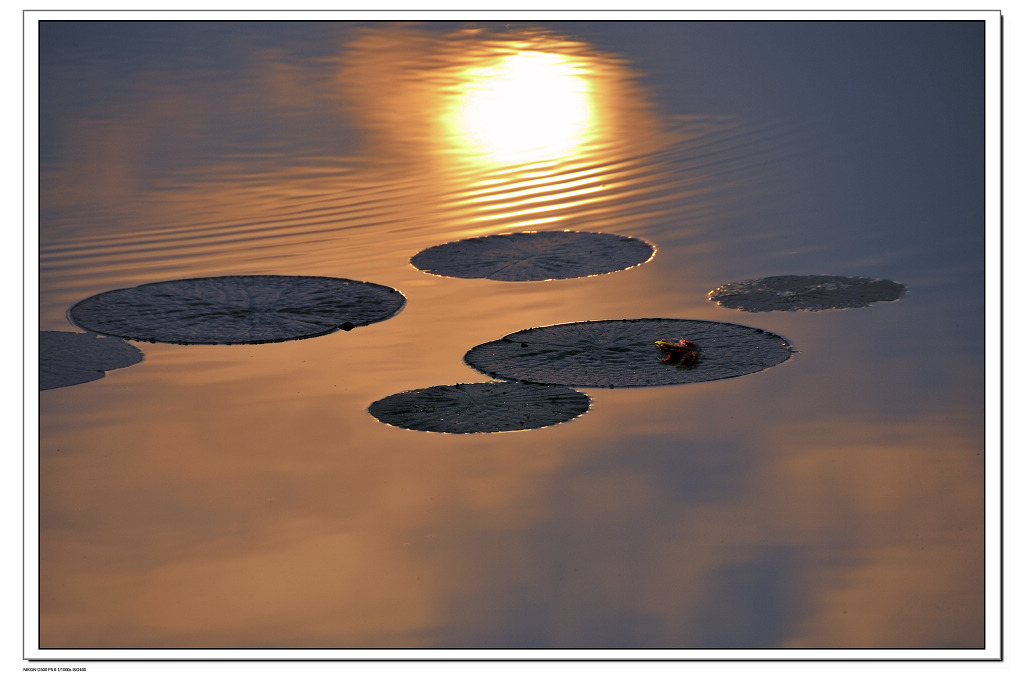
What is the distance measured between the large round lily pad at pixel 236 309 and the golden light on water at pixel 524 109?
227 cm

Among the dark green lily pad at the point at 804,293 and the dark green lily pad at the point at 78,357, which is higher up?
the dark green lily pad at the point at 804,293

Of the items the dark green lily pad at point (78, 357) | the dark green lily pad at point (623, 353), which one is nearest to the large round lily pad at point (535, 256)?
the dark green lily pad at point (623, 353)

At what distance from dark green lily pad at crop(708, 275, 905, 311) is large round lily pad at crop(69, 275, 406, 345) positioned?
4.00 ft

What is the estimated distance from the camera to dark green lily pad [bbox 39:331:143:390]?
160 inches

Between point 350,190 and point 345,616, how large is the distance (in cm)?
385

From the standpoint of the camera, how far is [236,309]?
4598mm

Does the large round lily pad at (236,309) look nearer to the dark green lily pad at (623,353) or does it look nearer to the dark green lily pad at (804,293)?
the dark green lily pad at (623,353)

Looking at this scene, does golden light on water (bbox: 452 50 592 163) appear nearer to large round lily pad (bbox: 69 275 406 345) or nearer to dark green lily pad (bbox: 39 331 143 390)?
large round lily pad (bbox: 69 275 406 345)

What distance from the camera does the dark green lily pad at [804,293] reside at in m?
4.58

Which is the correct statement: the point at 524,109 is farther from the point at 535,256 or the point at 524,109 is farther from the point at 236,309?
the point at 236,309

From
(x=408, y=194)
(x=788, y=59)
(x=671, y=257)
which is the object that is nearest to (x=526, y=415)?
(x=671, y=257)

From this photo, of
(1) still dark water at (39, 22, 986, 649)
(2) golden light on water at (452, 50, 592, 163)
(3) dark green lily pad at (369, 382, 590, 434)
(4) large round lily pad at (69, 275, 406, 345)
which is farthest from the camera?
(2) golden light on water at (452, 50, 592, 163)

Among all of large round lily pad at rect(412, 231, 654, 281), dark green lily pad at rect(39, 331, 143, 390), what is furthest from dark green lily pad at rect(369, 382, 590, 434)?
large round lily pad at rect(412, 231, 654, 281)
